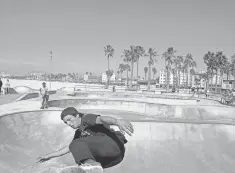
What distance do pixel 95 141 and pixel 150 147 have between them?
18.9 ft

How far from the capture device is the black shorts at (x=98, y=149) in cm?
176

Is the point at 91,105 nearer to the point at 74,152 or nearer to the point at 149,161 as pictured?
the point at 149,161

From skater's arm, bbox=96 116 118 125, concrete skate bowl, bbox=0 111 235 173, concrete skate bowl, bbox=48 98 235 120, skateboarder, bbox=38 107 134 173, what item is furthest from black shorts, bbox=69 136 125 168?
concrete skate bowl, bbox=48 98 235 120

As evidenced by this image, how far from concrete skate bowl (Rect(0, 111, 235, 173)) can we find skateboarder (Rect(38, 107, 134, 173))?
451 centimetres

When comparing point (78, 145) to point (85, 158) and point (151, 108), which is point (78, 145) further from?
point (151, 108)

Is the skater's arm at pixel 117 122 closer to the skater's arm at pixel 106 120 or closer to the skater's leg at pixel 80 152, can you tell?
the skater's arm at pixel 106 120

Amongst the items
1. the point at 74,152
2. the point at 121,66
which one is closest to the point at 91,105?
the point at 74,152

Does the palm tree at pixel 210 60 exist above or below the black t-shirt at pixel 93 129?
above

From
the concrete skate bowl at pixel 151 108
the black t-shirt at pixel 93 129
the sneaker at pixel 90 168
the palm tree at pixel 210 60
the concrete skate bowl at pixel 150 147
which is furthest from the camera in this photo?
A: the palm tree at pixel 210 60

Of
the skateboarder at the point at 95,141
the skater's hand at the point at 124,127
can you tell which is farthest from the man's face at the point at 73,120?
the skater's hand at the point at 124,127

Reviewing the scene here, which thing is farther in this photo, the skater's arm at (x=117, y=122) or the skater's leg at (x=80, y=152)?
the skater's arm at (x=117, y=122)

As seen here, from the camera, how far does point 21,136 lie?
7762 millimetres

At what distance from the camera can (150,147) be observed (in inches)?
283

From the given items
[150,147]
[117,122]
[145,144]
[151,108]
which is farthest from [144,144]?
[151,108]
